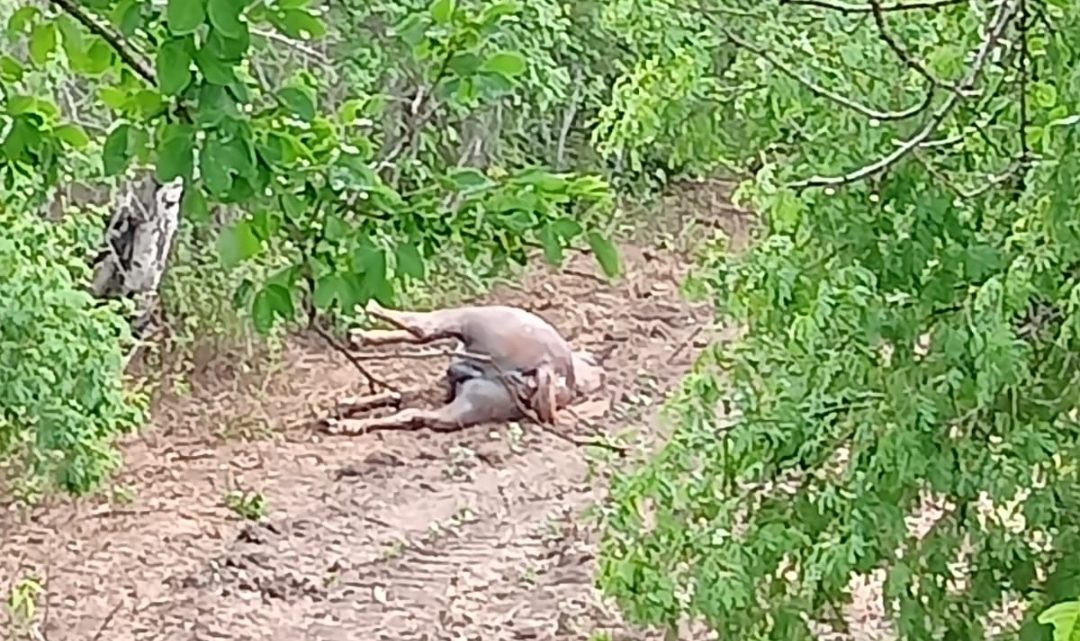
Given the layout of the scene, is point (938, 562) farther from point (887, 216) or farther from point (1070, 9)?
point (1070, 9)

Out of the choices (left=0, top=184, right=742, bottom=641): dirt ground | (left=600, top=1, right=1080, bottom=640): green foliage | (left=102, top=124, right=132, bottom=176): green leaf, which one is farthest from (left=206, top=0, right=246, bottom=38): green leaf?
(left=0, top=184, right=742, bottom=641): dirt ground

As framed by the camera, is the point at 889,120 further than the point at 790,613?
No

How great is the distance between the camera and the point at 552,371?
7.28m

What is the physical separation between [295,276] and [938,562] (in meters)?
1.27

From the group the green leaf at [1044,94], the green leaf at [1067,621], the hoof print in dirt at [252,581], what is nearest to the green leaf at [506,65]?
the green leaf at [1044,94]

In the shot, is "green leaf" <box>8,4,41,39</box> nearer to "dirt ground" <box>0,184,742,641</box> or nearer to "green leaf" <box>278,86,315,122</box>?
"green leaf" <box>278,86,315,122</box>

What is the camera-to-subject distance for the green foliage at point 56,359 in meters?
4.79

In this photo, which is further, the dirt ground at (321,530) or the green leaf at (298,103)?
the dirt ground at (321,530)

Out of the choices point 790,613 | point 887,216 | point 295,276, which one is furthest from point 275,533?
point 295,276

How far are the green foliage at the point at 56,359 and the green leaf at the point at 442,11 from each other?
249 centimetres

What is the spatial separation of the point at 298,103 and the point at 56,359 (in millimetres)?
3178

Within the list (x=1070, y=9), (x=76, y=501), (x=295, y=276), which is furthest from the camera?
(x=76, y=501)

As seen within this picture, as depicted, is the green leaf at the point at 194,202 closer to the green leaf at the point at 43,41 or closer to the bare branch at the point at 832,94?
the green leaf at the point at 43,41

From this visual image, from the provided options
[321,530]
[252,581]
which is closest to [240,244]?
[252,581]
